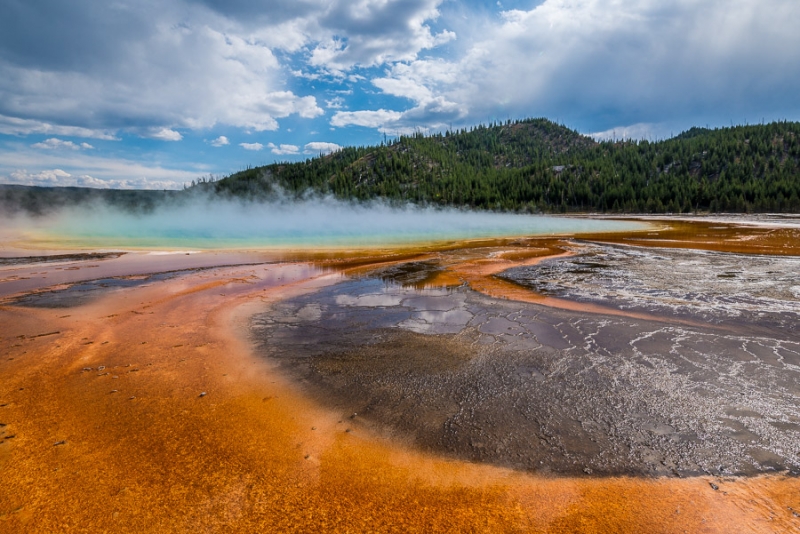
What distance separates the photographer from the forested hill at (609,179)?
8288cm

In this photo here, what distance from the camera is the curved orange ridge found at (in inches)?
126

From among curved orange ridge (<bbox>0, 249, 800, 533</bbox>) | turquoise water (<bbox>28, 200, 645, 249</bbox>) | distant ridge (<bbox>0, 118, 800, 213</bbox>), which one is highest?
distant ridge (<bbox>0, 118, 800, 213</bbox>)

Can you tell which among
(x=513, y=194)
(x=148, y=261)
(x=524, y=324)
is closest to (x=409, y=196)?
(x=513, y=194)

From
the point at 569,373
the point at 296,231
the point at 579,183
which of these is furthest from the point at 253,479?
the point at 579,183

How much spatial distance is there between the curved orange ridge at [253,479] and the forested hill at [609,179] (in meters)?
94.5

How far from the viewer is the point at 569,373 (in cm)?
600

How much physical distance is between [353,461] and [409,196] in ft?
365

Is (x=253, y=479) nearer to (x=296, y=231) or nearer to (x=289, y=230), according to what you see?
(x=296, y=231)

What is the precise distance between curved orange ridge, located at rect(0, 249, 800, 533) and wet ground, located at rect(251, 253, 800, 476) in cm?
33

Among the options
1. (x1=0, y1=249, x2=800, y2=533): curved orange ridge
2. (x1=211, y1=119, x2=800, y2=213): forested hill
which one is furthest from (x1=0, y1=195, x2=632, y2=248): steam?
(x1=211, y1=119, x2=800, y2=213): forested hill

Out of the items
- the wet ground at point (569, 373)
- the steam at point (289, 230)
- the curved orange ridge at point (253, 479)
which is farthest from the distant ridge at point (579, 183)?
the curved orange ridge at point (253, 479)

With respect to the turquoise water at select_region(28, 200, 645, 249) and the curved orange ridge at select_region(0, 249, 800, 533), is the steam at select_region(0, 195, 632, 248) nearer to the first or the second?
the turquoise water at select_region(28, 200, 645, 249)

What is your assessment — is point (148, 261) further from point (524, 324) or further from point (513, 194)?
point (513, 194)

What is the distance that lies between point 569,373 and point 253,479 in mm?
4645
